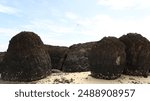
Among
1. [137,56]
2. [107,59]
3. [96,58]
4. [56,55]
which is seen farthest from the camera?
[56,55]

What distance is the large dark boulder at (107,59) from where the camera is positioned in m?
18.0

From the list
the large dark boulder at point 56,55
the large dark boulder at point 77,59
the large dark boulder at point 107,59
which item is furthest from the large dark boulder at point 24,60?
the large dark boulder at point 56,55

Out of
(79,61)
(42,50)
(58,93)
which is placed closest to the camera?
(58,93)

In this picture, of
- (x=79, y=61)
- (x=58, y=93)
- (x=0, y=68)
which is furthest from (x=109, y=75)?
(x=58, y=93)

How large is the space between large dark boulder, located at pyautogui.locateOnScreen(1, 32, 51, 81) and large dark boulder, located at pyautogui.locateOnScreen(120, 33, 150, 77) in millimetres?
4304

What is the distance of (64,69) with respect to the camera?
22875 mm

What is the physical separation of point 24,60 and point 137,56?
578cm

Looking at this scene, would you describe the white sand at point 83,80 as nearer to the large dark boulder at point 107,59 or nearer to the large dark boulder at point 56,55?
the large dark boulder at point 107,59

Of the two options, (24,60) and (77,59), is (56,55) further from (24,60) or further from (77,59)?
(24,60)

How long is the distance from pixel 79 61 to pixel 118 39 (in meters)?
3.91

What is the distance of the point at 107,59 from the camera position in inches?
709

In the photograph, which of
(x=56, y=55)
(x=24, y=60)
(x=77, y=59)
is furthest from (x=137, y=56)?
(x=56, y=55)

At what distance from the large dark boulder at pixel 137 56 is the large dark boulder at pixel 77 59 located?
11.0 ft

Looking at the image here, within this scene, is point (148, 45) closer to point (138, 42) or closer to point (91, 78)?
point (138, 42)
